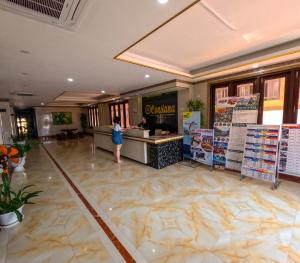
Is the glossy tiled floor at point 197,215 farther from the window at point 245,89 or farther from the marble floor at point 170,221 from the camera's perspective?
the window at point 245,89

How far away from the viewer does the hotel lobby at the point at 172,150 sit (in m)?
1.88

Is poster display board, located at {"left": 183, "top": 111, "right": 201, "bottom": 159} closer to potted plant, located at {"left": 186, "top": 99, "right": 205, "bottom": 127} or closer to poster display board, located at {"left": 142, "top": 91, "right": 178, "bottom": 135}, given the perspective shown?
potted plant, located at {"left": 186, "top": 99, "right": 205, "bottom": 127}

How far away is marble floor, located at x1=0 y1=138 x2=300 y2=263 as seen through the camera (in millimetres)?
1856

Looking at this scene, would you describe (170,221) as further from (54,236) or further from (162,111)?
(162,111)

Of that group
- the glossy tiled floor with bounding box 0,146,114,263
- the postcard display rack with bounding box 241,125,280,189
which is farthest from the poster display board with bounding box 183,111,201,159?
the glossy tiled floor with bounding box 0,146,114,263

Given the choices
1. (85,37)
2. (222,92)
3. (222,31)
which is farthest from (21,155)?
(222,92)

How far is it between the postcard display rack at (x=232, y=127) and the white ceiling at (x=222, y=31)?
3.79 feet

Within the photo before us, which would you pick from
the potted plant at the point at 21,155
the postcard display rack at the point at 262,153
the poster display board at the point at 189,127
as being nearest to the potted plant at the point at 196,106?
the poster display board at the point at 189,127

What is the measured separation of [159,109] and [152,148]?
2.28 metres

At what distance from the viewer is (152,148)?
4.74m

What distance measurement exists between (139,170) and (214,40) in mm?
3582

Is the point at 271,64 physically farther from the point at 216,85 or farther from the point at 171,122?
the point at 171,122

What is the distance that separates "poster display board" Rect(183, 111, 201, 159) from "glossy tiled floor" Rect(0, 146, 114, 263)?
341cm

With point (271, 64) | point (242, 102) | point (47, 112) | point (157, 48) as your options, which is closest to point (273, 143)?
point (242, 102)
